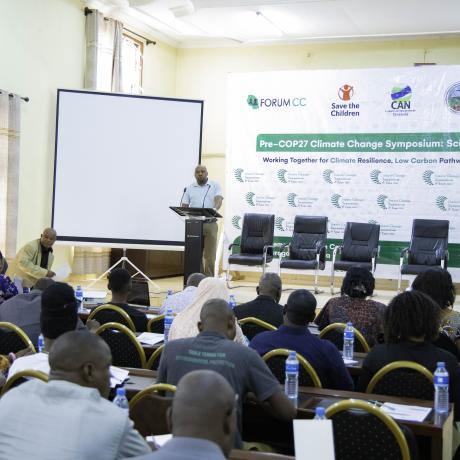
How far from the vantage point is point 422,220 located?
9430mm

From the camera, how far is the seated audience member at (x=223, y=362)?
248cm

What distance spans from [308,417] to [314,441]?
878 millimetres

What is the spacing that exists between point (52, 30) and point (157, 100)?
1.58m

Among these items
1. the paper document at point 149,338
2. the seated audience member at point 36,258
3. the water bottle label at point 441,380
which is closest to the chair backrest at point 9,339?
the paper document at point 149,338

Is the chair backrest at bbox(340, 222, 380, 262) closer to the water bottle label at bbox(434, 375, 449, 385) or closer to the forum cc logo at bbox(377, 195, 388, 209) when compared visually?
the forum cc logo at bbox(377, 195, 388, 209)

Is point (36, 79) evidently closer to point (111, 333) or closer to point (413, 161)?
point (413, 161)

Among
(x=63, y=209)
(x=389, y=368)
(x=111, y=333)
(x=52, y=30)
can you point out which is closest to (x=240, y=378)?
(x=389, y=368)

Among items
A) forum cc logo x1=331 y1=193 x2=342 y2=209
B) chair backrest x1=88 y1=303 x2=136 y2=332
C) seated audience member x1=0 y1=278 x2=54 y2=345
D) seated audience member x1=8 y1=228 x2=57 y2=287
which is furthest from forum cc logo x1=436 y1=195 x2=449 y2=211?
seated audience member x1=0 y1=278 x2=54 y2=345

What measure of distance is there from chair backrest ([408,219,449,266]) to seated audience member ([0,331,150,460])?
7760mm

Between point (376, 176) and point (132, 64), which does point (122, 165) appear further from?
point (376, 176)

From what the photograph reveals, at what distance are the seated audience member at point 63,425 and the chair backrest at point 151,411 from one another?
0.59 meters

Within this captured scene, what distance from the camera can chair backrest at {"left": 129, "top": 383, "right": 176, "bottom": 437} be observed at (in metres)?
2.40

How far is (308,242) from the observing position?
970cm

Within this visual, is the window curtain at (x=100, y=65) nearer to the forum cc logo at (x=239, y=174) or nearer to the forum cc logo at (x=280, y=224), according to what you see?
the forum cc logo at (x=239, y=174)
